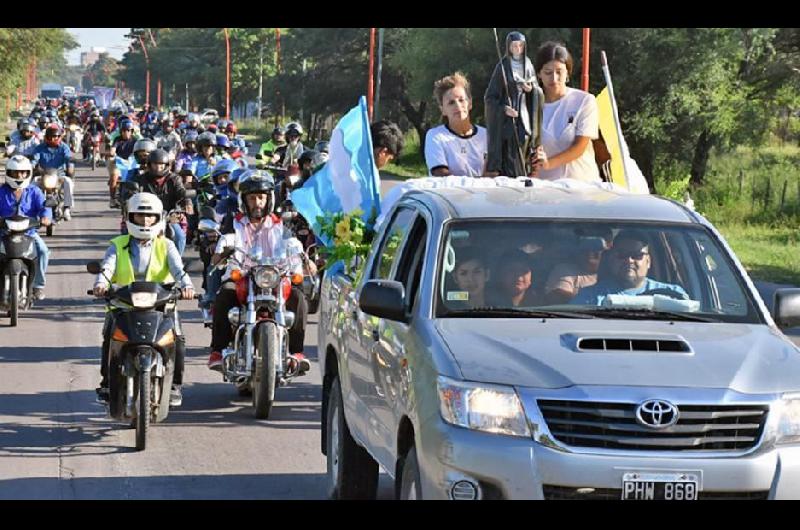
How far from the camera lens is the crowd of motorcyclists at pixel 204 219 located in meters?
11.9

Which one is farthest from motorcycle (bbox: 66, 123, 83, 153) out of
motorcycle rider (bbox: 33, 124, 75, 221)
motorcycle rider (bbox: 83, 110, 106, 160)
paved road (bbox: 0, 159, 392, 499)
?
paved road (bbox: 0, 159, 392, 499)

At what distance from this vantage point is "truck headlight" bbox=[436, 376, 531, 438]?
6.24 metres

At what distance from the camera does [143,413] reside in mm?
10453

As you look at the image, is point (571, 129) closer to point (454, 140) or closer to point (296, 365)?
point (454, 140)

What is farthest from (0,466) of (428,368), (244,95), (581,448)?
(244,95)

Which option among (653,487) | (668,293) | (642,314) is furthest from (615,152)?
(653,487)

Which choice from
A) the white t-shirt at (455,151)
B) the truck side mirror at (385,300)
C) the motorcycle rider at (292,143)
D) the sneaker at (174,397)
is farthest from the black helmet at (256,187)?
the motorcycle rider at (292,143)

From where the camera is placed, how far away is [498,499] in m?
6.21

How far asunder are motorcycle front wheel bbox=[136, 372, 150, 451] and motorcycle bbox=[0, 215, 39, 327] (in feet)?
23.4

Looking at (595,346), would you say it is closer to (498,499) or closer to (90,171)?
(498,499)

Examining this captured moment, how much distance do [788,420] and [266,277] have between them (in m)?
6.36

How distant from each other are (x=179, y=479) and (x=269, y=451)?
3.41ft

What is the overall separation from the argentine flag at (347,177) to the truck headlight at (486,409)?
4.25 metres

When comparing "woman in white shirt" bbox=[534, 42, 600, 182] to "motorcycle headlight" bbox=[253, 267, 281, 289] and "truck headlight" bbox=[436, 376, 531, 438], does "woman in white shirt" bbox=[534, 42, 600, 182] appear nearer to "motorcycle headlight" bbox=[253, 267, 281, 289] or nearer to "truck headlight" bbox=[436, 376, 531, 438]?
"motorcycle headlight" bbox=[253, 267, 281, 289]
